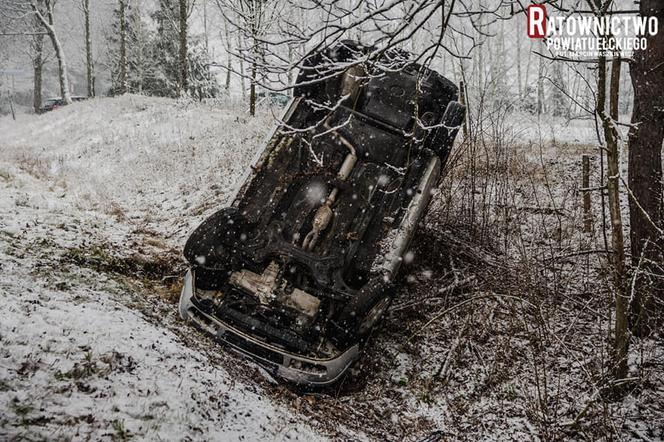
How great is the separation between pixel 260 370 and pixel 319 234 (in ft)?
5.22

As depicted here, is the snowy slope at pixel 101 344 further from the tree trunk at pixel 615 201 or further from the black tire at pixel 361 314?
the tree trunk at pixel 615 201

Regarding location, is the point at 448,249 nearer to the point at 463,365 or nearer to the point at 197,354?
the point at 463,365

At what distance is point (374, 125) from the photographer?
5.25 meters

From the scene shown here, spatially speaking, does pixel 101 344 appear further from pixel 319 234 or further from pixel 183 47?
pixel 183 47

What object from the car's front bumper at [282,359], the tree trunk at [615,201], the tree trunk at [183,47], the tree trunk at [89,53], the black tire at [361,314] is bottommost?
the car's front bumper at [282,359]

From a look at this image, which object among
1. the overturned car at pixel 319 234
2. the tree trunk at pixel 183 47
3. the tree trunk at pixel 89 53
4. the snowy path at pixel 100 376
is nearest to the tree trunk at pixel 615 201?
the overturned car at pixel 319 234

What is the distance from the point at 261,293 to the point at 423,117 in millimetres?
3250

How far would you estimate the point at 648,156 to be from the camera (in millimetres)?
3854

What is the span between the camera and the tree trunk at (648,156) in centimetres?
369

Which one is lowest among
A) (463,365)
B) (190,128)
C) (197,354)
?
(463,365)

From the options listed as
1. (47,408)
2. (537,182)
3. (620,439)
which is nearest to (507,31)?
(537,182)

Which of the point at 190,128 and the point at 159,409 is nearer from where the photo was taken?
the point at 159,409

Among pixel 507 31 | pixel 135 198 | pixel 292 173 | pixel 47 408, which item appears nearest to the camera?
pixel 47 408

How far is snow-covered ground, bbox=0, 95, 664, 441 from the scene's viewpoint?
2.37 metres
